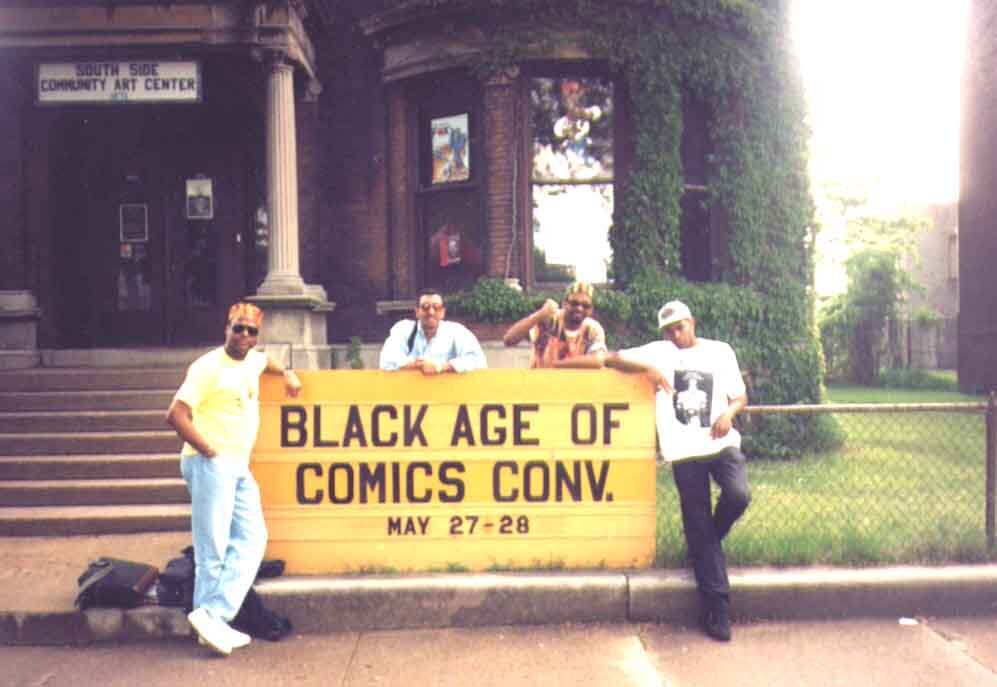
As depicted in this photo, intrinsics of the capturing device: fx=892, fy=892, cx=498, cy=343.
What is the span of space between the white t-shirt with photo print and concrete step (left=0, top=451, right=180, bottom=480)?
450 cm

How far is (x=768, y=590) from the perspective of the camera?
5258 mm

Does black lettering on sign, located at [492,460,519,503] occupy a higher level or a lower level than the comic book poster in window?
lower

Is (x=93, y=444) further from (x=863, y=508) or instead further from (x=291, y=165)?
(x=863, y=508)

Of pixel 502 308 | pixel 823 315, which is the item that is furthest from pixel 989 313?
pixel 502 308

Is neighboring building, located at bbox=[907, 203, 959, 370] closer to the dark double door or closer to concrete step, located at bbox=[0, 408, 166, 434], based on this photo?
the dark double door

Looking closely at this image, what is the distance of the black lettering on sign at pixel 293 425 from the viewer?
5.61 m

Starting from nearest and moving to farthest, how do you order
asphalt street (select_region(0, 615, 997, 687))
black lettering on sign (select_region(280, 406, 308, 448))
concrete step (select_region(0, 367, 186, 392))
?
asphalt street (select_region(0, 615, 997, 687)) < black lettering on sign (select_region(280, 406, 308, 448)) < concrete step (select_region(0, 367, 186, 392))

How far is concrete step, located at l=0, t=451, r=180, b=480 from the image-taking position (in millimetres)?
7656

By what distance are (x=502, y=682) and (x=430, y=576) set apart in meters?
1.16

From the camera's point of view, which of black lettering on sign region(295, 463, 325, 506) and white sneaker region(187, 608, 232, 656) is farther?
black lettering on sign region(295, 463, 325, 506)

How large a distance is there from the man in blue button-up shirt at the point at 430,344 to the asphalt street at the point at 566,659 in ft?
5.40

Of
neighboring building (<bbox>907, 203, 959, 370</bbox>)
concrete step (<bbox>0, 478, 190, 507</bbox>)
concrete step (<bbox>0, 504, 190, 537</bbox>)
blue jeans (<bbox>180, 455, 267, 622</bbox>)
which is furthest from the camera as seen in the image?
neighboring building (<bbox>907, 203, 959, 370</bbox>)

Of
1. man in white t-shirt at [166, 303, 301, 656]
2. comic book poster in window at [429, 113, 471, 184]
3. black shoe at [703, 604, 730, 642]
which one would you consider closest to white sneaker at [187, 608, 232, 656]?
man in white t-shirt at [166, 303, 301, 656]

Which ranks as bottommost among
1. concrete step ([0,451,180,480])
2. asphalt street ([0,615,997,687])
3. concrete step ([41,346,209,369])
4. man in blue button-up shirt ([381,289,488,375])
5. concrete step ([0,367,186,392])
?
asphalt street ([0,615,997,687])
